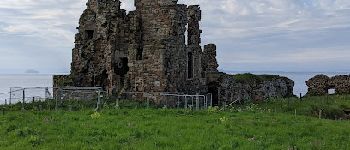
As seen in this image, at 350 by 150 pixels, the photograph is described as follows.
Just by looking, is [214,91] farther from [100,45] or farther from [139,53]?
[100,45]

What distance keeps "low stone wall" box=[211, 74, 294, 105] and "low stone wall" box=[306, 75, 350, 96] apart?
11.5ft

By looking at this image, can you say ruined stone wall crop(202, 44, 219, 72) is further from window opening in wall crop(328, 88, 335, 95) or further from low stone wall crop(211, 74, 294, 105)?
window opening in wall crop(328, 88, 335, 95)

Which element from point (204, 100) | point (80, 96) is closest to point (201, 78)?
point (204, 100)

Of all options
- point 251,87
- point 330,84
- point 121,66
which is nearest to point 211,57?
point 251,87

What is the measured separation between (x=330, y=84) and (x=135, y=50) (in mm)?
30065

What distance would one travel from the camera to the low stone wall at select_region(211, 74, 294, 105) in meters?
48.8

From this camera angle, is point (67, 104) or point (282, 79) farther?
point (282, 79)

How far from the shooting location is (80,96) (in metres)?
38.0

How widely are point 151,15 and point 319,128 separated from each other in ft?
65.8

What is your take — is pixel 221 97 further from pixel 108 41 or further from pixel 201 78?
pixel 108 41

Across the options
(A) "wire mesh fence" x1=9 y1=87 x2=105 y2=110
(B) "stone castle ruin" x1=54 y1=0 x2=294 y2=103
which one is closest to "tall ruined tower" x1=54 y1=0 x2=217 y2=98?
(B) "stone castle ruin" x1=54 y1=0 x2=294 y2=103

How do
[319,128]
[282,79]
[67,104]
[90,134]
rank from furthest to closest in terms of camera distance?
[282,79]
[67,104]
[319,128]
[90,134]

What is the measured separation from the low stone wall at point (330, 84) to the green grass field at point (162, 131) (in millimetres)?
34106

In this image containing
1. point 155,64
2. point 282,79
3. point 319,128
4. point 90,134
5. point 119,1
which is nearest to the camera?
point 90,134
